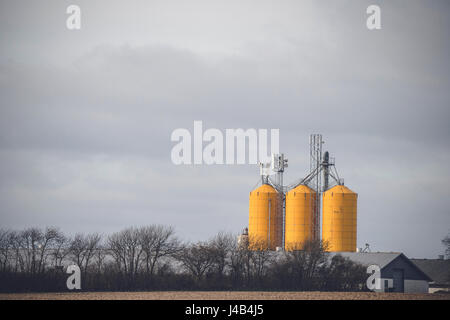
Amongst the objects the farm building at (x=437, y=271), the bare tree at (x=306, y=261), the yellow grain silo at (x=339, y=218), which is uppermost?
the yellow grain silo at (x=339, y=218)

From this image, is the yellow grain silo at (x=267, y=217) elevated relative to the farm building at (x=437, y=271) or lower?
elevated

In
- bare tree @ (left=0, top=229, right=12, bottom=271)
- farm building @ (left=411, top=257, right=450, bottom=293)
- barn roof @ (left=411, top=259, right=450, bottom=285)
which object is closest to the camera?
bare tree @ (left=0, top=229, right=12, bottom=271)

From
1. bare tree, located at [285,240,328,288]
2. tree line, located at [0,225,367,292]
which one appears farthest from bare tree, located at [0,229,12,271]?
bare tree, located at [285,240,328,288]

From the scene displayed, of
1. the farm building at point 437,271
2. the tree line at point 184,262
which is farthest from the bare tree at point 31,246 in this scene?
the farm building at point 437,271

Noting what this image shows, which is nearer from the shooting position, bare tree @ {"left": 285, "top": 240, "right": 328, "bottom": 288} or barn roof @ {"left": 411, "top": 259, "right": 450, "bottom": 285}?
bare tree @ {"left": 285, "top": 240, "right": 328, "bottom": 288}

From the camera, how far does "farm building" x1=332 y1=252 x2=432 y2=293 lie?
6769cm

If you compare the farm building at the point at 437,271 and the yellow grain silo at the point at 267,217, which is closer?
the yellow grain silo at the point at 267,217

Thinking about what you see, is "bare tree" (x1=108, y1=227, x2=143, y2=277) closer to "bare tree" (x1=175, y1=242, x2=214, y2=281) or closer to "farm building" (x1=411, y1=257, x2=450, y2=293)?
"bare tree" (x1=175, y1=242, x2=214, y2=281)

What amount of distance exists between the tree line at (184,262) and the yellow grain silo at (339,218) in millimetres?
1611

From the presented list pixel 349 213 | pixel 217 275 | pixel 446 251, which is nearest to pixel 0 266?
pixel 217 275

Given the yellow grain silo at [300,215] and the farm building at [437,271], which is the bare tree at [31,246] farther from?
the farm building at [437,271]

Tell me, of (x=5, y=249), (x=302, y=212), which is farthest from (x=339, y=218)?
(x=5, y=249)

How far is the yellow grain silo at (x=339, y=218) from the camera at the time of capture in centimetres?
6769
